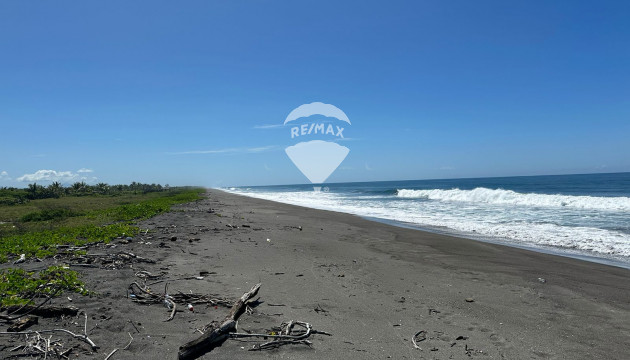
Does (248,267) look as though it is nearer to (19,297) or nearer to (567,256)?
(19,297)

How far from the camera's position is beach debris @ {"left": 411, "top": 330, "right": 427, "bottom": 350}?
468cm

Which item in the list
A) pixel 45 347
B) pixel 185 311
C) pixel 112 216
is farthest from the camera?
pixel 112 216

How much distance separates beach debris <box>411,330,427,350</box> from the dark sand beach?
0.26 ft

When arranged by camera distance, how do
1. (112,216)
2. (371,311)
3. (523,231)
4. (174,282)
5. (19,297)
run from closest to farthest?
(19,297), (371,311), (174,282), (523,231), (112,216)

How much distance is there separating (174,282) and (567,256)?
453 inches

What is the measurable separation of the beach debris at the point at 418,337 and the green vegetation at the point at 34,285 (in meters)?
5.23

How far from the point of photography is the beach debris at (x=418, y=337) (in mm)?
4678

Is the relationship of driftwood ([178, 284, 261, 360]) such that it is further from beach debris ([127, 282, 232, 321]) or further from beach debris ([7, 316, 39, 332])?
beach debris ([7, 316, 39, 332])

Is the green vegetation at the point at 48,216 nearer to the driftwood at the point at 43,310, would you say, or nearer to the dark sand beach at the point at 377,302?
the dark sand beach at the point at 377,302

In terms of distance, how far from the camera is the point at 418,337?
492 centimetres

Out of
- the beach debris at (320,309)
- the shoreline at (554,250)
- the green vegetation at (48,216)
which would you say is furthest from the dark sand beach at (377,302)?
the green vegetation at (48,216)

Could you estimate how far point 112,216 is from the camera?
694 inches

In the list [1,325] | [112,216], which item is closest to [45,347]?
[1,325]

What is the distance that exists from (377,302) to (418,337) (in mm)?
1488
